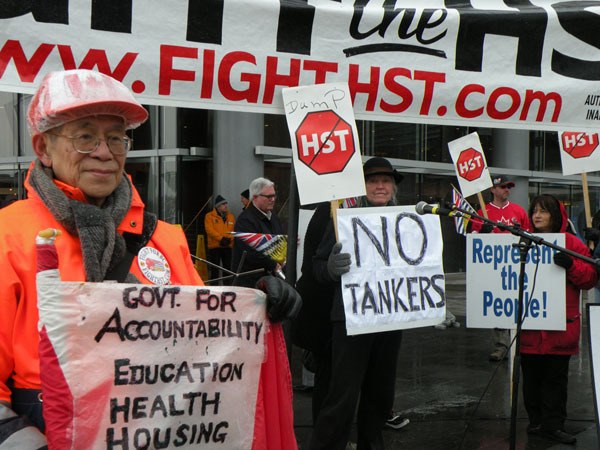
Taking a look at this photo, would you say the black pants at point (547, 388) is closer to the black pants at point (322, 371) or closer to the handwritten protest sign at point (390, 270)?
the handwritten protest sign at point (390, 270)

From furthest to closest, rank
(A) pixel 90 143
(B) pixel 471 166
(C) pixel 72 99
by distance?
(B) pixel 471 166
(A) pixel 90 143
(C) pixel 72 99

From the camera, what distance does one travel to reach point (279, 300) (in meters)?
2.10

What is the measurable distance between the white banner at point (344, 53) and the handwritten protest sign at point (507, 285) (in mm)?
2027

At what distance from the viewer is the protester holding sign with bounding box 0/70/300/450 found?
1.79m

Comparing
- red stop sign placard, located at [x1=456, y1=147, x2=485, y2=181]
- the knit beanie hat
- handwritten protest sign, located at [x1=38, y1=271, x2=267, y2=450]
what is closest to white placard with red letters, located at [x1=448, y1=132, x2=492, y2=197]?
red stop sign placard, located at [x1=456, y1=147, x2=485, y2=181]

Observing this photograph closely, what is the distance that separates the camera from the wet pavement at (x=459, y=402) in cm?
534

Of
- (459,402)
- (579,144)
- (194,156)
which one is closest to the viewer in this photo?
(459,402)

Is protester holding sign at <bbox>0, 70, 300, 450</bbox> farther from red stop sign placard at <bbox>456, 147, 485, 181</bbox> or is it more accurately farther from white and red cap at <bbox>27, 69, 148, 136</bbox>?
red stop sign placard at <bbox>456, 147, 485, 181</bbox>

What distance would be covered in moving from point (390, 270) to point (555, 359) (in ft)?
6.41

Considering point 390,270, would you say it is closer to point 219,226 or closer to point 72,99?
point 72,99

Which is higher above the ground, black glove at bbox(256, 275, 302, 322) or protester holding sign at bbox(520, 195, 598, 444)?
black glove at bbox(256, 275, 302, 322)

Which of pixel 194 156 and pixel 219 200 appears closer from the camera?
pixel 219 200

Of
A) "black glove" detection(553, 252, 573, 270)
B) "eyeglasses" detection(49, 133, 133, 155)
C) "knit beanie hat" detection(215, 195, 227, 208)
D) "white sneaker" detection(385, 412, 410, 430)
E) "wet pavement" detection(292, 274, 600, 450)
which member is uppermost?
"eyeglasses" detection(49, 133, 133, 155)

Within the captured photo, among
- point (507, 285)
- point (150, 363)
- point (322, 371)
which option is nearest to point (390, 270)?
point (322, 371)
